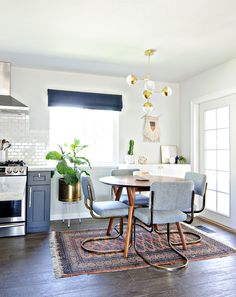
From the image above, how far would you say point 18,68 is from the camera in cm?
406

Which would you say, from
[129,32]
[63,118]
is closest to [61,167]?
[63,118]

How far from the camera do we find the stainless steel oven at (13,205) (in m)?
3.26

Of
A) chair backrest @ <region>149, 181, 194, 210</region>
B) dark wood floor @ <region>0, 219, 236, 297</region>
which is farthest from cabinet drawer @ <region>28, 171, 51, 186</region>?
chair backrest @ <region>149, 181, 194, 210</region>

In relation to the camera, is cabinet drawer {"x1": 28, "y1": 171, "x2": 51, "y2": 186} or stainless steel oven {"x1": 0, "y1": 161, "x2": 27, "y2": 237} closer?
stainless steel oven {"x1": 0, "y1": 161, "x2": 27, "y2": 237}

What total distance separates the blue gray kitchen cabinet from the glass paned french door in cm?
263

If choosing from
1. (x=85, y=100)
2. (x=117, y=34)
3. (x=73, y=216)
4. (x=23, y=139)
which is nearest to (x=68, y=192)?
(x=73, y=216)

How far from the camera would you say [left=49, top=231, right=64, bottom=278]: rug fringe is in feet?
7.55

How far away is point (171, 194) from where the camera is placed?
239 cm

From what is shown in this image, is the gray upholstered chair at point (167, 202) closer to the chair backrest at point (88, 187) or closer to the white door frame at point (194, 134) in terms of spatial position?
the chair backrest at point (88, 187)

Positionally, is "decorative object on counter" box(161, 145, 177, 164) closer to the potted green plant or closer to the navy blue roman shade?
the navy blue roman shade

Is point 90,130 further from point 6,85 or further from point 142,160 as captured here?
point 6,85

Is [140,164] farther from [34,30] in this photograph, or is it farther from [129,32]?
[34,30]

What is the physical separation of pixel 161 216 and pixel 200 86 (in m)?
2.74

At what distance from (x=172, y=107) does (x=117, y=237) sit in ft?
9.22
